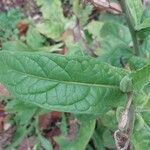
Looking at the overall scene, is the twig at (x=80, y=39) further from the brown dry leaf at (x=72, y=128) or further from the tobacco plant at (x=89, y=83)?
the tobacco plant at (x=89, y=83)

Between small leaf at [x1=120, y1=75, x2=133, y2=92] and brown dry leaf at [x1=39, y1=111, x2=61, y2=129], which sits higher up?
small leaf at [x1=120, y1=75, x2=133, y2=92]

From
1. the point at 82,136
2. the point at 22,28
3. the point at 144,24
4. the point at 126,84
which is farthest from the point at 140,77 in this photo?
the point at 22,28

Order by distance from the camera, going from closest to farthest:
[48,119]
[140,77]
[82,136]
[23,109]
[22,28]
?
[140,77], [82,136], [23,109], [48,119], [22,28]

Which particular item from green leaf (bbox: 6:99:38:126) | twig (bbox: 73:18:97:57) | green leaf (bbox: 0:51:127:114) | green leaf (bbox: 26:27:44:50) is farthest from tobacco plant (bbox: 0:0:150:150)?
green leaf (bbox: 26:27:44:50)

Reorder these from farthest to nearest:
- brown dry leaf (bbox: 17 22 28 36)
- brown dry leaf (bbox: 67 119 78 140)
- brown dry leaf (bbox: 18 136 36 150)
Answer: brown dry leaf (bbox: 17 22 28 36)
brown dry leaf (bbox: 18 136 36 150)
brown dry leaf (bbox: 67 119 78 140)

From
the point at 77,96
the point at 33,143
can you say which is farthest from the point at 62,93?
the point at 33,143

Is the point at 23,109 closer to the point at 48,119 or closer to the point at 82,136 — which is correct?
the point at 82,136

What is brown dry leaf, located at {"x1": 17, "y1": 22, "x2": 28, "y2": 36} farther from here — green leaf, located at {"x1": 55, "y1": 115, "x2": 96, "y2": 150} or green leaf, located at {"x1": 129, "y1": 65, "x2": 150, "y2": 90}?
green leaf, located at {"x1": 129, "y1": 65, "x2": 150, "y2": 90}

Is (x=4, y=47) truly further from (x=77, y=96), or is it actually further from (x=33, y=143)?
(x=77, y=96)
